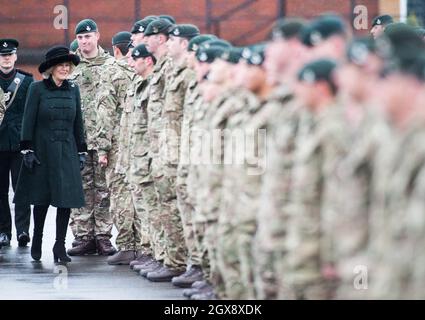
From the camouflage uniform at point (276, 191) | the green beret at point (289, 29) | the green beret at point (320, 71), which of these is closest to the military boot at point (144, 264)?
the camouflage uniform at point (276, 191)

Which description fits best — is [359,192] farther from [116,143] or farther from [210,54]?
[116,143]

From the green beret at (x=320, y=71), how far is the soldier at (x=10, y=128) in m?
9.68

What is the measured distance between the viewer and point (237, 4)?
2878 centimetres

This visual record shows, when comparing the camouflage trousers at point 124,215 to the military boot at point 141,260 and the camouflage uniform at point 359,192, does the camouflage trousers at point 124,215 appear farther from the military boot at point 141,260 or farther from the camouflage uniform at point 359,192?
the camouflage uniform at point 359,192

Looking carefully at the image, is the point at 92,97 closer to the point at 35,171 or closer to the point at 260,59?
the point at 35,171

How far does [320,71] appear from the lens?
312 inches

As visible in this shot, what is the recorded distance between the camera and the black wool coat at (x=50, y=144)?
15047 millimetres

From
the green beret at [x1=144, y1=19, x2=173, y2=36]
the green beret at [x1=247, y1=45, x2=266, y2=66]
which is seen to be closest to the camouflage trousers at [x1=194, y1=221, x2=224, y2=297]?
the green beret at [x1=247, y1=45, x2=266, y2=66]

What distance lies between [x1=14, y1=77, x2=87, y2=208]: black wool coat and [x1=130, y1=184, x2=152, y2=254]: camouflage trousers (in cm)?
57

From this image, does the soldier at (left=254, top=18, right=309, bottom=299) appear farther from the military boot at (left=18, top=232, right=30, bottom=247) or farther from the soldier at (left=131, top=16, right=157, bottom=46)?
the military boot at (left=18, top=232, right=30, bottom=247)

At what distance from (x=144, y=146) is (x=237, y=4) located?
14515 millimetres

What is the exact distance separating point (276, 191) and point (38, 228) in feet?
22.9

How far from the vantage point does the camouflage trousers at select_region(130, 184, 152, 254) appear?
14711mm
